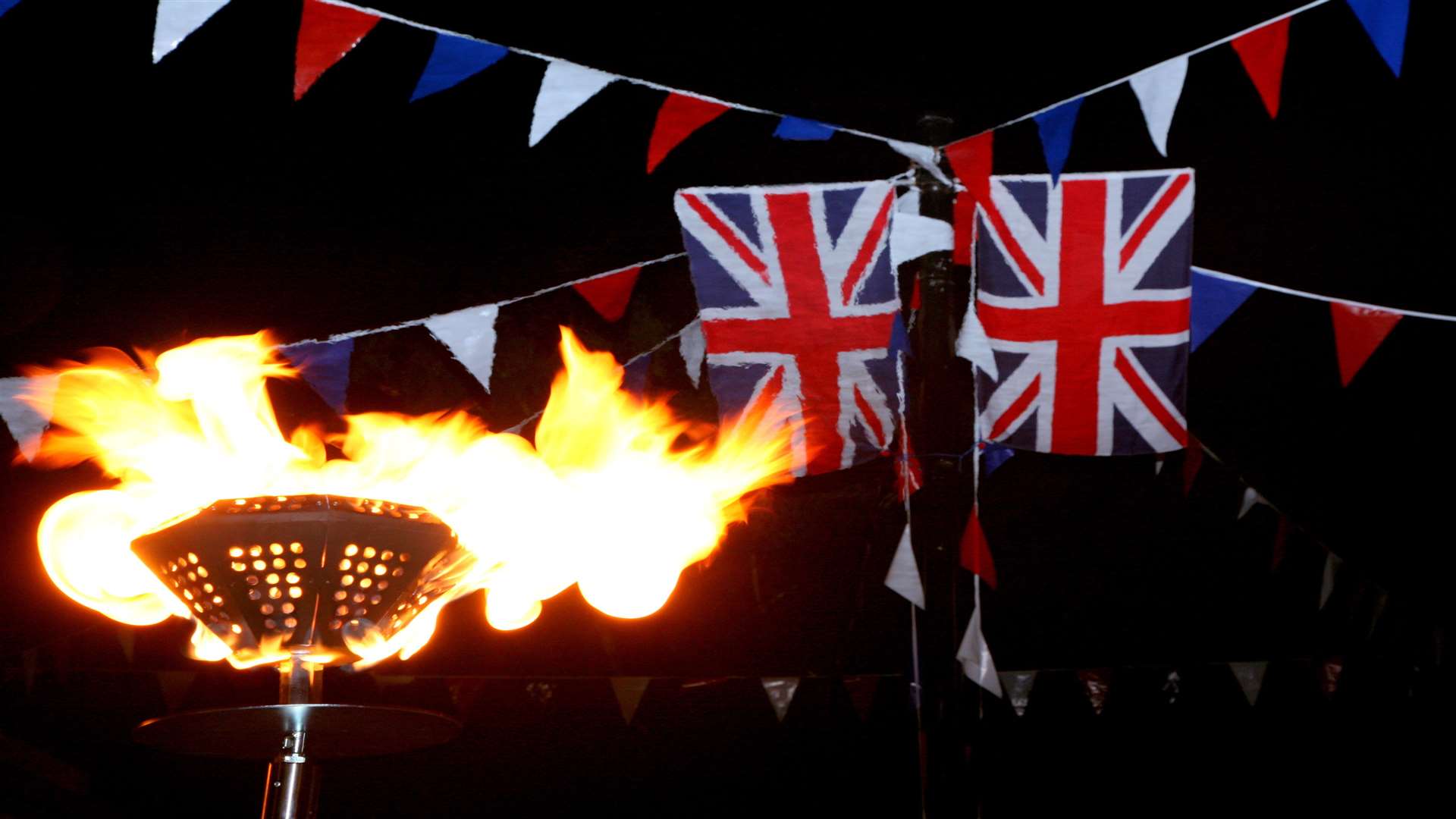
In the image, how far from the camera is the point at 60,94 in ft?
13.3

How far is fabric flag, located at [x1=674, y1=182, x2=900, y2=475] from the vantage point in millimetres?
4246

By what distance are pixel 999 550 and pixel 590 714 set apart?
8.71 ft

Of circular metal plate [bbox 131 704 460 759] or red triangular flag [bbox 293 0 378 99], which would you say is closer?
circular metal plate [bbox 131 704 460 759]

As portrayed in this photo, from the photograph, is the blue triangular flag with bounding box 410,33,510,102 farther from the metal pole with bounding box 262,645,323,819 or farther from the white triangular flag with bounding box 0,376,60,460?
the metal pole with bounding box 262,645,323,819

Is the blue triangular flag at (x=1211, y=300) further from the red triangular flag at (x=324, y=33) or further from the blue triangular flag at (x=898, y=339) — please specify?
the red triangular flag at (x=324, y=33)

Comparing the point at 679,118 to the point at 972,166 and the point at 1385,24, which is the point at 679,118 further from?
the point at 1385,24

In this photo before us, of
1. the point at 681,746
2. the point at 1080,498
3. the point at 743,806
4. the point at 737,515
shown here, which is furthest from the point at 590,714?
the point at 1080,498

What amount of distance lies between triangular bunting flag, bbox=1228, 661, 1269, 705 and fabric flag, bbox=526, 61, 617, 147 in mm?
5426

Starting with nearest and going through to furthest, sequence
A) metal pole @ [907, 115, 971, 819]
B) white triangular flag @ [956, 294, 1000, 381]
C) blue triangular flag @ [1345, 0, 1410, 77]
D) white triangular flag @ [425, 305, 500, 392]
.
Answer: blue triangular flag @ [1345, 0, 1410, 77] < metal pole @ [907, 115, 971, 819] < white triangular flag @ [956, 294, 1000, 381] < white triangular flag @ [425, 305, 500, 392]

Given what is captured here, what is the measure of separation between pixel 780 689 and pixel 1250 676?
2.84 meters

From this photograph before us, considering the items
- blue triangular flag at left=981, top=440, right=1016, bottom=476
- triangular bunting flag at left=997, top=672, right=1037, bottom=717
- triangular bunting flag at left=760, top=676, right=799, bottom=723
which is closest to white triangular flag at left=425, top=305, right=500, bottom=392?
blue triangular flag at left=981, top=440, right=1016, bottom=476

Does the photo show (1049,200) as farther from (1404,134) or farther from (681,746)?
(681,746)

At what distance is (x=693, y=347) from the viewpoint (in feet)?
17.1

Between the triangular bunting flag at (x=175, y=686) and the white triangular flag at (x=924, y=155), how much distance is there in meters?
5.20
